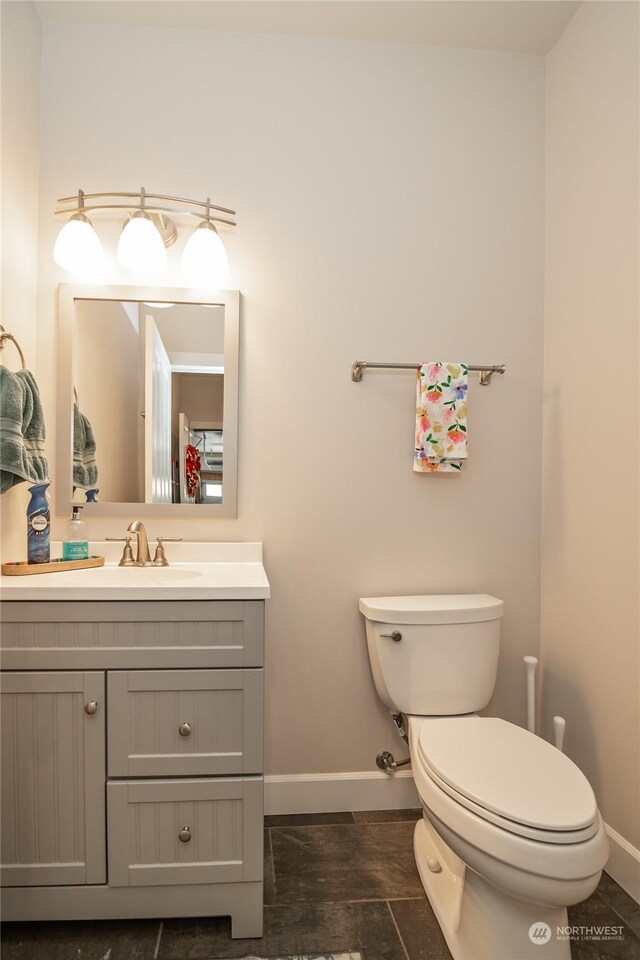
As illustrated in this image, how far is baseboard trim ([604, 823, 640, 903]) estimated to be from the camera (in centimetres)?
155

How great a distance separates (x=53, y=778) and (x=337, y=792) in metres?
0.95

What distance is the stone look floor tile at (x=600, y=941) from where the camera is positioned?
1369 millimetres

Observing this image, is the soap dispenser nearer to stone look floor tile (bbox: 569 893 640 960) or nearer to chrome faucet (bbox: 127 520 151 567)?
chrome faucet (bbox: 127 520 151 567)

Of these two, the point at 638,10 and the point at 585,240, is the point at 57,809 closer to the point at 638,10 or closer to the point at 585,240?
the point at 585,240

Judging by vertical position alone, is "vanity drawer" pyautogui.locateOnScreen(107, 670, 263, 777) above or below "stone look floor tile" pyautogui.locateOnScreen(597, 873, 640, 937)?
above

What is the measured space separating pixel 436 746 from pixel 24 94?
7.15ft

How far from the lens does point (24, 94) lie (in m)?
1.77

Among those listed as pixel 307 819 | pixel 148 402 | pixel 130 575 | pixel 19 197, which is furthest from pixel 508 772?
pixel 19 197

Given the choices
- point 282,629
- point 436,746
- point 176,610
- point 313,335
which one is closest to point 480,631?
point 436,746

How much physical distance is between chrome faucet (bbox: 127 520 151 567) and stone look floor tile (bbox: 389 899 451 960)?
1.16 m

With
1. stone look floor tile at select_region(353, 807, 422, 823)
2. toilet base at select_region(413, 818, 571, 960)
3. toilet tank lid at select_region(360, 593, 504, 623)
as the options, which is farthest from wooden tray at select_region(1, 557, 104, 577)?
toilet base at select_region(413, 818, 571, 960)

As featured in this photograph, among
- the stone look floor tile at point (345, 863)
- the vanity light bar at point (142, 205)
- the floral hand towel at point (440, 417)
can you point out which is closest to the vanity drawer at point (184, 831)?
the stone look floor tile at point (345, 863)

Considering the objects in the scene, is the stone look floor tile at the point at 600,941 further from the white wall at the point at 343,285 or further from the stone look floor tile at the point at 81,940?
the stone look floor tile at the point at 81,940

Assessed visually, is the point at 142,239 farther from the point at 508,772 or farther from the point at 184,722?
the point at 508,772
